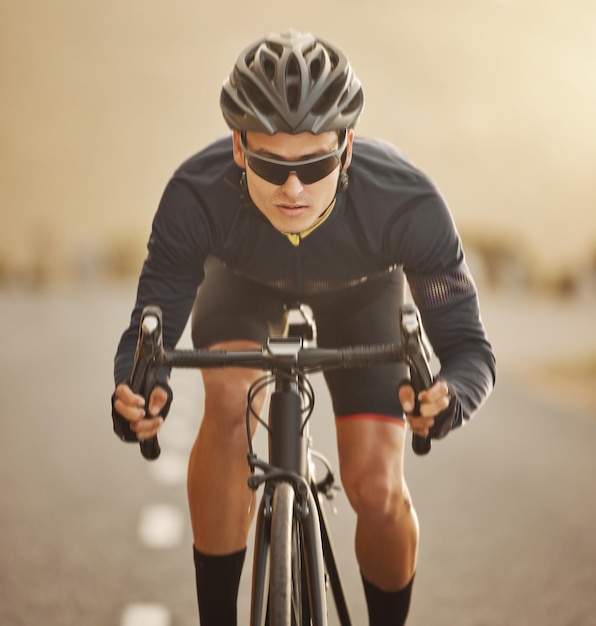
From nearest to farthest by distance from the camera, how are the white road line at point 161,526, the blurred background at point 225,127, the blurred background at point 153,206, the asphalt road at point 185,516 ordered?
the asphalt road at point 185,516, the blurred background at point 153,206, the white road line at point 161,526, the blurred background at point 225,127

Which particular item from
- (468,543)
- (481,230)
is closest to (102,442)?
(468,543)

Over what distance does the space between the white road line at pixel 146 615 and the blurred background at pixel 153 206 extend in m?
0.02

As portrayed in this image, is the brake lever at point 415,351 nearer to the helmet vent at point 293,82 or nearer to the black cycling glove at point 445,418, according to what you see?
the black cycling glove at point 445,418

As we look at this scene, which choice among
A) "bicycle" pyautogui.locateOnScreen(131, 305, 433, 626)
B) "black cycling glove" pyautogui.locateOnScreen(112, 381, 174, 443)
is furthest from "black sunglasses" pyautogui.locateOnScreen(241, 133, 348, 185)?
"black cycling glove" pyautogui.locateOnScreen(112, 381, 174, 443)

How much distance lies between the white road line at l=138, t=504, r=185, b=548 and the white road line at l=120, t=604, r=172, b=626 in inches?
27.1

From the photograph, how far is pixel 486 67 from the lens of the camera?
26.0 ft

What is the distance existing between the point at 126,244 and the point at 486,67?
13.4ft

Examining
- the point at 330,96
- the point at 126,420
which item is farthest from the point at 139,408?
the point at 330,96

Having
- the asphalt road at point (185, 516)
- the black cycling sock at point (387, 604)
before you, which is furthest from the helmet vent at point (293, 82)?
the asphalt road at point (185, 516)

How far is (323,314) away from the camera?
8.18ft

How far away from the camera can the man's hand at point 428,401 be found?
1.78 metres

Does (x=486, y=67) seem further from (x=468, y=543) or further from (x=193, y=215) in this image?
(x=193, y=215)

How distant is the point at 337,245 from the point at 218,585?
2.87ft

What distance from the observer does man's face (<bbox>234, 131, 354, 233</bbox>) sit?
204cm
